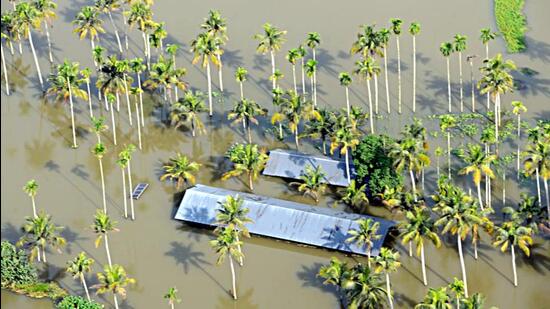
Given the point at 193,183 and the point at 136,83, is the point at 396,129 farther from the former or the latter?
the point at 136,83

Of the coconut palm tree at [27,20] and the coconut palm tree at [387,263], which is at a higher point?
the coconut palm tree at [27,20]

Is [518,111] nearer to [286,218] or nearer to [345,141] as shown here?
[345,141]

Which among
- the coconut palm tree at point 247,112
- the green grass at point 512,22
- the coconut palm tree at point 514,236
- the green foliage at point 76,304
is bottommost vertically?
the green foliage at point 76,304

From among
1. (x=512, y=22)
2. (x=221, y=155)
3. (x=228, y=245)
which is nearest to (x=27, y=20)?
(x=221, y=155)

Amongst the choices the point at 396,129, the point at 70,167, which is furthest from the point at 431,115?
the point at 70,167

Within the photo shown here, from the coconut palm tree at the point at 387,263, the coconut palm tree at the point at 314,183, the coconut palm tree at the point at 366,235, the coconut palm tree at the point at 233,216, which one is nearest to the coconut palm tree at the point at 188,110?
the coconut palm tree at the point at 314,183

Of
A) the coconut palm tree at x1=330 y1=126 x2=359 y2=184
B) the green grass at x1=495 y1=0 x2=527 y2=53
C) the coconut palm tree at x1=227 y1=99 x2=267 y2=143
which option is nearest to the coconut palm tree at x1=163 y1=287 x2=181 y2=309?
the coconut palm tree at x1=330 y1=126 x2=359 y2=184

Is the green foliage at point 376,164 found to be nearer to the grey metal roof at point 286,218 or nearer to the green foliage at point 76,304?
the grey metal roof at point 286,218
